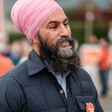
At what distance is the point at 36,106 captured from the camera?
2297mm

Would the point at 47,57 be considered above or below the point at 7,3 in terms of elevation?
above

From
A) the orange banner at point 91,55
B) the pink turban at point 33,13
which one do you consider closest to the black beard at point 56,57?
the pink turban at point 33,13

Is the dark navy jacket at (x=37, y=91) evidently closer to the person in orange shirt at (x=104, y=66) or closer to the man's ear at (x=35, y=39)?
the man's ear at (x=35, y=39)

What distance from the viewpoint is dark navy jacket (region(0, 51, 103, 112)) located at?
2293 millimetres

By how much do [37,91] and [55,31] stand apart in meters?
0.47

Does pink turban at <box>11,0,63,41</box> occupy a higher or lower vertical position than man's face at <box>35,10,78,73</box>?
higher

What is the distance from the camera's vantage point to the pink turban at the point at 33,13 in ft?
8.22

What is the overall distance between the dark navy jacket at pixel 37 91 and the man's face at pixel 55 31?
0.17m

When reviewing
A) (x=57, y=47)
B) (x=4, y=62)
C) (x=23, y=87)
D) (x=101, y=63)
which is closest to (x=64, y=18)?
(x=57, y=47)

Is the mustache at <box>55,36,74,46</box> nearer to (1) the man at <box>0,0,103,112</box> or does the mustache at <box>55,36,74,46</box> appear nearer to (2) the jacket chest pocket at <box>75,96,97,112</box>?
Result: (1) the man at <box>0,0,103,112</box>

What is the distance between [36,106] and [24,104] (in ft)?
0.28

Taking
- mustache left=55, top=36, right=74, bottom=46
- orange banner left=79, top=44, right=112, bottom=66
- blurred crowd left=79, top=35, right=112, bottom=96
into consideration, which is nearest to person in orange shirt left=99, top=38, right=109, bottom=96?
blurred crowd left=79, top=35, right=112, bottom=96

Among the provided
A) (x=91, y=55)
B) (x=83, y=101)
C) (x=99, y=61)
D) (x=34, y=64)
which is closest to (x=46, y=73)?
(x=34, y=64)

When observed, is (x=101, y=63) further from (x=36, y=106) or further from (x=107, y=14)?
(x=107, y=14)
